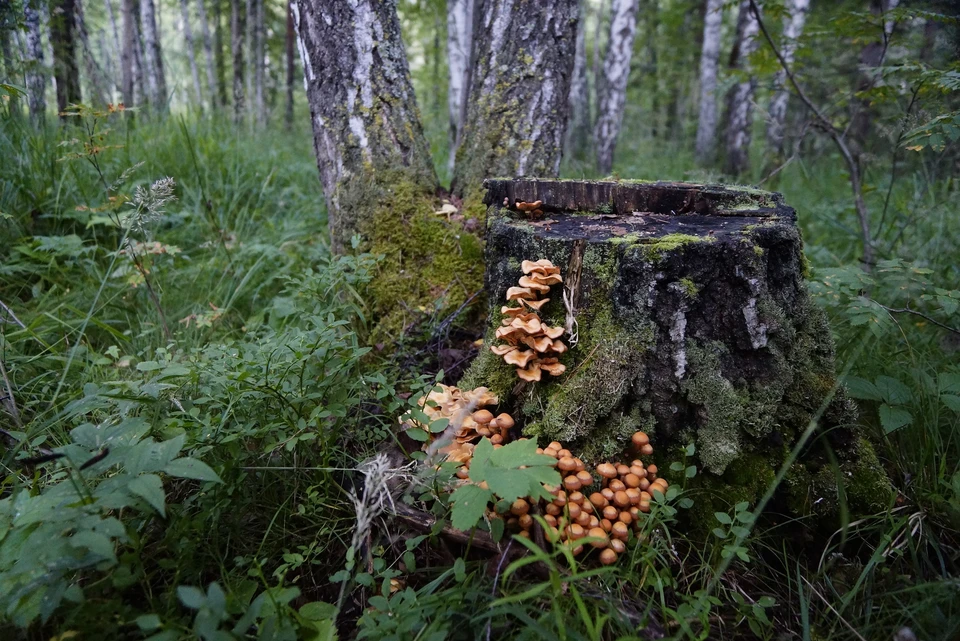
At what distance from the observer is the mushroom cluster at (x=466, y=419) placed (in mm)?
1705

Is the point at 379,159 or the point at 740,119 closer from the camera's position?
the point at 379,159

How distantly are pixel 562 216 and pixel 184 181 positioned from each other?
3.46m

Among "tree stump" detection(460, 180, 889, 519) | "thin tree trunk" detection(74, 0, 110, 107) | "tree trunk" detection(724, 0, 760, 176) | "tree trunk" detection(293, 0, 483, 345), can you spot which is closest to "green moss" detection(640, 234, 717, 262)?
"tree stump" detection(460, 180, 889, 519)

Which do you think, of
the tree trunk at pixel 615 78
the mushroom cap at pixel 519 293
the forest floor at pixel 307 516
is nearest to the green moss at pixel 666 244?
the mushroom cap at pixel 519 293

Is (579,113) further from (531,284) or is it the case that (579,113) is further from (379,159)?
(531,284)

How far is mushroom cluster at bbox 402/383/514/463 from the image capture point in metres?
1.71

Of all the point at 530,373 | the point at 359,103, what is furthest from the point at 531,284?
the point at 359,103

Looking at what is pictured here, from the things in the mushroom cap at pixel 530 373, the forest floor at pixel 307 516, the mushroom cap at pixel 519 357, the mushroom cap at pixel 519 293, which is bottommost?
the forest floor at pixel 307 516

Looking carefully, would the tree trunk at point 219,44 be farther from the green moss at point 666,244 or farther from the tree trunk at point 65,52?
the green moss at point 666,244

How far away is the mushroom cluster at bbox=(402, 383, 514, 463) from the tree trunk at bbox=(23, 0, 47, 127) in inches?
142

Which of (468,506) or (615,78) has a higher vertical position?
(615,78)

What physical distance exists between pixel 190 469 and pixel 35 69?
4767 mm

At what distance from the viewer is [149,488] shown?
3.73 feet

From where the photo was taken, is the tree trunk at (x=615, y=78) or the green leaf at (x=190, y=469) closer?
the green leaf at (x=190, y=469)
